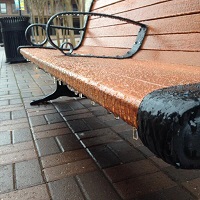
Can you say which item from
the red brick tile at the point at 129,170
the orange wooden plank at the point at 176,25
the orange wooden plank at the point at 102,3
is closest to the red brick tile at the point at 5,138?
the red brick tile at the point at 129,170

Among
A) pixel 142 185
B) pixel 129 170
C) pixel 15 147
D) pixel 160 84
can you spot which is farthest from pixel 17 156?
pixel 160 84

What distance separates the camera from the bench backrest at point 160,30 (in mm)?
1272

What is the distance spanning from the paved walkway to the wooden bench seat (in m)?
0.55

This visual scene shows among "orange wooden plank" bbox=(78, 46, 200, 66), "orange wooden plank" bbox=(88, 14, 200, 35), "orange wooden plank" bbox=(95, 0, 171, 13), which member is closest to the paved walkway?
"orange wooden plank" bbox=(78, 46, 200, 66)

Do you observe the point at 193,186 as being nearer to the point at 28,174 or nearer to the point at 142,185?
the point at 142,185

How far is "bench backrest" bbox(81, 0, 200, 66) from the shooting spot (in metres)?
1.27

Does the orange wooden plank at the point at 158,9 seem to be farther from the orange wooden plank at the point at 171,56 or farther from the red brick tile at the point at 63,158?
the red brick tile at the point at 63,158

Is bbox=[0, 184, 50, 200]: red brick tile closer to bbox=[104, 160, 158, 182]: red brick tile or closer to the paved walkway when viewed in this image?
the paved walkway

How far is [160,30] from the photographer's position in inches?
60.2

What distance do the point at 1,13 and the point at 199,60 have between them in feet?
131

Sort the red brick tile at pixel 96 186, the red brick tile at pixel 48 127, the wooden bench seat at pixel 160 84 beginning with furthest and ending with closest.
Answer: the red brick tile at pixel 48 127 → the red brick tile at pixel 96 186 → the wooden bench seat at pixel 160 84

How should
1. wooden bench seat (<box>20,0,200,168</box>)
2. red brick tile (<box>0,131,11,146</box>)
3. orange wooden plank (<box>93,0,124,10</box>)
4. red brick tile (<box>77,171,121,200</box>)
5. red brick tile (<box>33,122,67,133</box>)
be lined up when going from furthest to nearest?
orange wooden plank (<box>93,0,124,10</box>), red brick tile (<box>33,122,67,133</box>), red brick tile (<box>0,131,11,146</box>), red brick tile (<box>77,171,121,200</box>), wooden bench seat (<box>20,0,200,168</box>)

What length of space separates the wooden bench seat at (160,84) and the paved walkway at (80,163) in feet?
1.79

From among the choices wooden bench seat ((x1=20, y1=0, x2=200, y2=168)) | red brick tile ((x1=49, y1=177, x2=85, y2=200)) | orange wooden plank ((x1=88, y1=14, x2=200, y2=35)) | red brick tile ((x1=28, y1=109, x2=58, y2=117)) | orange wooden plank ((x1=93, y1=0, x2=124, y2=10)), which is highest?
orange wooden plank ((x1=93, y1=0, x2=124, y2=10))
